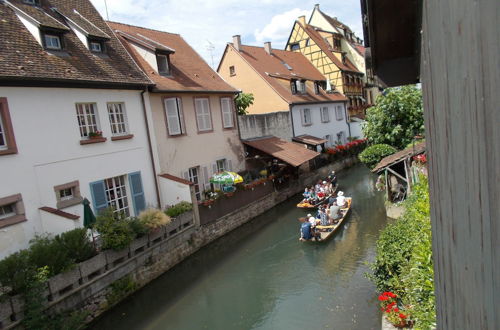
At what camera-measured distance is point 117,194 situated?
43.6ft

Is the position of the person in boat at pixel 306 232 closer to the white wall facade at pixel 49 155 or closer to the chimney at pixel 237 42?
the white wall facade at pixel 49 155

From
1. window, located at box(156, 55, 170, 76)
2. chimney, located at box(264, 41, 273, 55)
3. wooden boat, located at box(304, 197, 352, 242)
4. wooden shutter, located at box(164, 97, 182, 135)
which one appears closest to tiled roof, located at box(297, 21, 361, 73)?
chimney, located at box(264, 41, 273, 55)

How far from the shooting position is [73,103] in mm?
11836

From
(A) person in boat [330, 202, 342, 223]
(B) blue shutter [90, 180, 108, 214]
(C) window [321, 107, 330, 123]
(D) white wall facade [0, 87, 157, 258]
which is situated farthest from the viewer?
(C) window [321, 107, 330, 123]

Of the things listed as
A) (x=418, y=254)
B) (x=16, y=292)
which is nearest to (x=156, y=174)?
(x=16, y=292)

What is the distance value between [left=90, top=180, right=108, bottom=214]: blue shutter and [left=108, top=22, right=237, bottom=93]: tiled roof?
186 inches

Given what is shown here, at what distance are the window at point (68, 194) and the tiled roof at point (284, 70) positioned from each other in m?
17.0

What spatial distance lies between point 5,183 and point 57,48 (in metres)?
5.00

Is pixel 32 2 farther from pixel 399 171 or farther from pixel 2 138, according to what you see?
pixel 399 171

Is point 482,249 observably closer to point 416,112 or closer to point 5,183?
point 5,183

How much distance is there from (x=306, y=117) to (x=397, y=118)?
322 inches

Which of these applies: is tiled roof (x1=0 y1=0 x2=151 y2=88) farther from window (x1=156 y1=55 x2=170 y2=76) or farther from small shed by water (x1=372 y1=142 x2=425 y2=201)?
small shed by water (x1=372 y1=142 x2=425 y2=201)

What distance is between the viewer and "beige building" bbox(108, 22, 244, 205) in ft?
49.9

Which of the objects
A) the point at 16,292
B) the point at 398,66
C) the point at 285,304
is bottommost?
the point at 285,304
